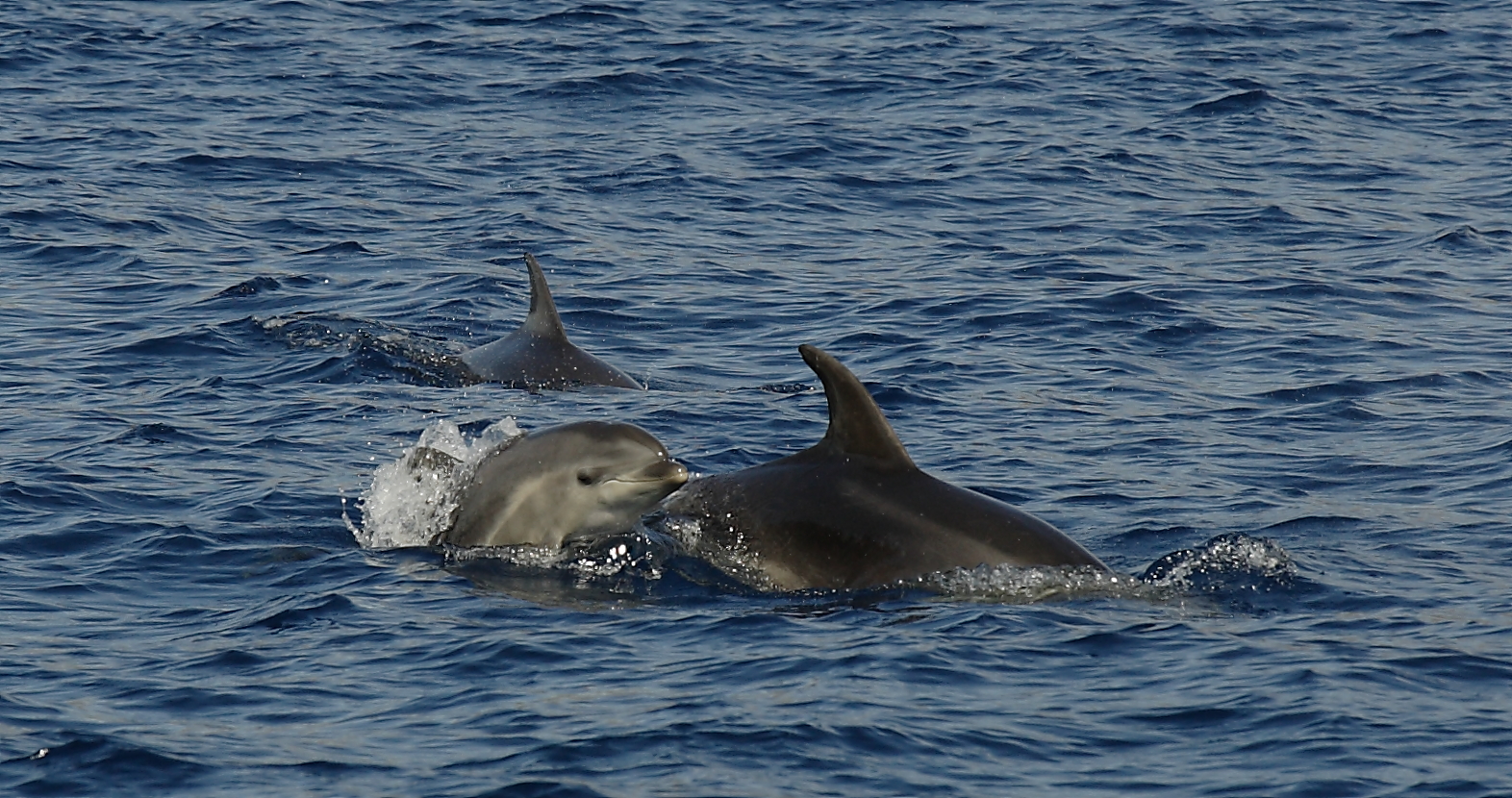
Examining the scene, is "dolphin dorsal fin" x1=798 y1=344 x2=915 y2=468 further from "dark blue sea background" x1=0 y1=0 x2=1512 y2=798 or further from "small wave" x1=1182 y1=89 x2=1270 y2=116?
"small wave" x1=1182 y1=89 x2=1270 y2=116

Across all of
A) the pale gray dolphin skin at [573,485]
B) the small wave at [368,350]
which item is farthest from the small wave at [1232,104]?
the pale gray dolphin skin at [573,485]

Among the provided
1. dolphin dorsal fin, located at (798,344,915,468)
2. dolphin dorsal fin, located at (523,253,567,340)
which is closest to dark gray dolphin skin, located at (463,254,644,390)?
dolphin dorsal fin, located at (523,253,567,340)

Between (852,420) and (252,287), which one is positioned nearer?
(852,420)

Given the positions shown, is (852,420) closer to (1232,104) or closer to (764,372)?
(764,372)

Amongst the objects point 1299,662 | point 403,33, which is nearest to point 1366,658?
point 1299,662

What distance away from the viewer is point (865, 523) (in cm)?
1231

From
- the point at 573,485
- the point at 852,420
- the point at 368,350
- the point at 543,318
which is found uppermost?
the point at 852,420

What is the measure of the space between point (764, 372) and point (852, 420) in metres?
7.18

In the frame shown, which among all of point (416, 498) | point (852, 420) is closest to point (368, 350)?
point (416, 498)

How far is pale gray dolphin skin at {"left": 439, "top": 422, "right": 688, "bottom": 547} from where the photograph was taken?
13.2 meters

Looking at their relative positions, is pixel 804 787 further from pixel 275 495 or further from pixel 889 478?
pixel 275 495

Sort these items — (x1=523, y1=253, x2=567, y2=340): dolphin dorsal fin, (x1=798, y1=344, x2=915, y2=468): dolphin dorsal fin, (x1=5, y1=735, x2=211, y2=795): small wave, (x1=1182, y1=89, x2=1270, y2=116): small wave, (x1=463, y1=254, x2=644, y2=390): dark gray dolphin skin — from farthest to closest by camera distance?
(x1=1182, y1=89, x2=1270, y2=116): small wave, (x1=523, y1=253, x2=567, y2=340): dolphin dorsal fin, (x1=463, y1=254, x2=644, y2=390): dark gray dolphin skin, (x1=798, y1=344, x2=915, y2=468): dolphin dorsal fin, (x1=5, y1=735, x2=211, y2=795): small wave

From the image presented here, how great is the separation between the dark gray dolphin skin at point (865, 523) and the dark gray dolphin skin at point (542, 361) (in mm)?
5997

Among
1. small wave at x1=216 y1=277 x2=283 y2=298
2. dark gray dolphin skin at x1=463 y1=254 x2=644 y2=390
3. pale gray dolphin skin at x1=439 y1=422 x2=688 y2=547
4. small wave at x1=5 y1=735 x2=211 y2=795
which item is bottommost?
small wave at x1=216 y1=277 x2=283 y2=298
